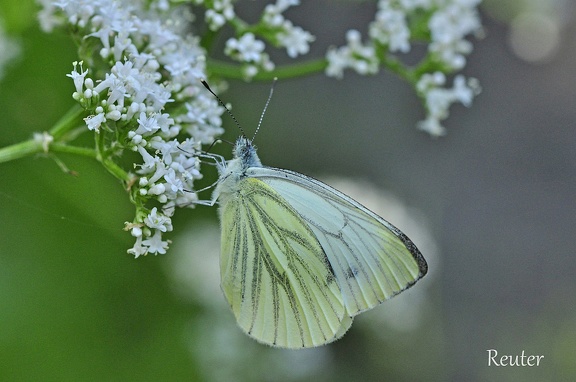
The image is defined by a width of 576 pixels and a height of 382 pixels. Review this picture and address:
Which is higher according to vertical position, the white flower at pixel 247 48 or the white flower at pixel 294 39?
the white flower at pixel 294 39

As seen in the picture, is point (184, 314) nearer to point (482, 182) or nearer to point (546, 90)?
point (482, 182)

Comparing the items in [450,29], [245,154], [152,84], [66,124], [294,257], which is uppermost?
[450,29]

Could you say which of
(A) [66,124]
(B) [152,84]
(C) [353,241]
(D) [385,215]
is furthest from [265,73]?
(D) [385,215]

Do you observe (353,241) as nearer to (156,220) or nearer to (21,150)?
(156,220)

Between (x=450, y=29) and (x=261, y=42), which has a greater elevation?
(x=450, y=29)

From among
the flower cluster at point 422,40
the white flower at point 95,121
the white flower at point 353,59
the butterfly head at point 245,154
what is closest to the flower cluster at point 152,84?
the white flower at point 95,121

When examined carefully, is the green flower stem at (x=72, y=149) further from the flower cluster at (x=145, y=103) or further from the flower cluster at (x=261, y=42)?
the flower cluster at (x=261, y=42)

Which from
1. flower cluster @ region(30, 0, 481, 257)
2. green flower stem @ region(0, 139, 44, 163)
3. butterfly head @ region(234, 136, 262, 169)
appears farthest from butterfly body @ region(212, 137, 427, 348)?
green flower stem @ region(0, 139, 44, 163)
